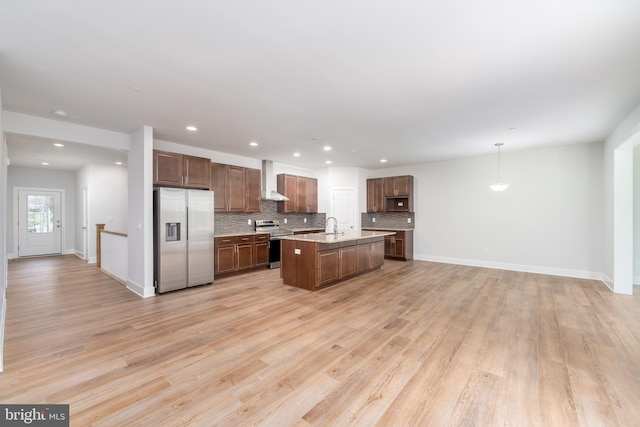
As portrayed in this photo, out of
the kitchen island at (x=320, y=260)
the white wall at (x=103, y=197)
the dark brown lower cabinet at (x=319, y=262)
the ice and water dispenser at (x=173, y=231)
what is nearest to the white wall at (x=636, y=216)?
the kitchen island at (x=320, y=260)

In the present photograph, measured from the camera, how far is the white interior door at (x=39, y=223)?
7.87 meters

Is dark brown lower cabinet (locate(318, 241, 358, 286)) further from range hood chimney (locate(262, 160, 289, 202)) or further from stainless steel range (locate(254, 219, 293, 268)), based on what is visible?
range hood chimney (locate(262, 160, 289, 202))

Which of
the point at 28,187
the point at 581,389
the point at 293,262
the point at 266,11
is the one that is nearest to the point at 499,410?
the point at 581,389

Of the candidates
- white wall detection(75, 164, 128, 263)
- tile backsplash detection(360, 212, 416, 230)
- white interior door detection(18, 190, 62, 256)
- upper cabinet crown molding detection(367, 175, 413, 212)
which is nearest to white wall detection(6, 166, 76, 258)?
white interior door detection(18, 190, 62, 256)

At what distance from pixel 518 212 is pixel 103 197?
34.6 ft

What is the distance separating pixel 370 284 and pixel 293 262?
1479mm

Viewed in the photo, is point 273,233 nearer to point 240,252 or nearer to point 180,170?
point 240,252

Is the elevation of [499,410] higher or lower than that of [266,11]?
lower

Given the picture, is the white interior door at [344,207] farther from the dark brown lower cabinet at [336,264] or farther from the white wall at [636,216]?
the white wall at [636,216]

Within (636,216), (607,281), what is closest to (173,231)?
(607,281)

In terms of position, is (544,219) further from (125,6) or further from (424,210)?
(125,6)

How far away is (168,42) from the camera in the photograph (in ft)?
Answer: 7.11

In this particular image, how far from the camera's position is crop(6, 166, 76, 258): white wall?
7.68 meters

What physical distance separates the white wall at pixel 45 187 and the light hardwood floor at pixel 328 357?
4.88 metres
